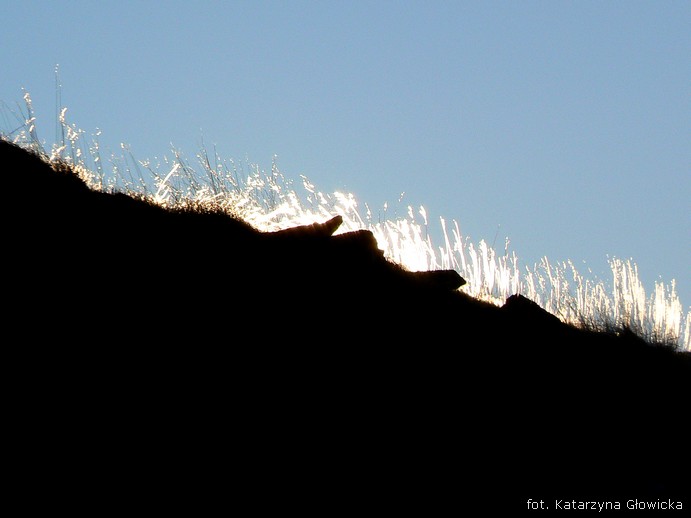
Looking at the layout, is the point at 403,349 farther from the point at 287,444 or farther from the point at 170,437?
the point at 170,437

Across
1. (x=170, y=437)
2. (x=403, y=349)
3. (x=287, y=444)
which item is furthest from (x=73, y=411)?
(x=403, y=349)

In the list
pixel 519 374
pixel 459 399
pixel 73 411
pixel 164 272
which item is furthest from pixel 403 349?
pixel 73 411

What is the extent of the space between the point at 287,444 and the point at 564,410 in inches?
146

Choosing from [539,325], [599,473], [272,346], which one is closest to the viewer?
[272,346]

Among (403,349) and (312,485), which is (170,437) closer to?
(312,485)

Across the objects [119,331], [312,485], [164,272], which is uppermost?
[164,272]

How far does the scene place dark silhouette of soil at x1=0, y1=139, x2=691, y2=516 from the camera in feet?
15.9

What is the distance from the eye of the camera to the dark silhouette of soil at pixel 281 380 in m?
4.86

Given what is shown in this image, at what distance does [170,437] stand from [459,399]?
3224 mm

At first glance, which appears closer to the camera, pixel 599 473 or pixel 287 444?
pixel 287 444

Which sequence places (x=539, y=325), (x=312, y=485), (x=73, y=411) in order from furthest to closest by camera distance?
(x=539, y=325), (x=312, y=485), (x=73, y=411)

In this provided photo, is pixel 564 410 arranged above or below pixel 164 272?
below

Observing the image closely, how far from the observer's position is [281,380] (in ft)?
19.2

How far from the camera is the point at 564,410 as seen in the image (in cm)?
736
